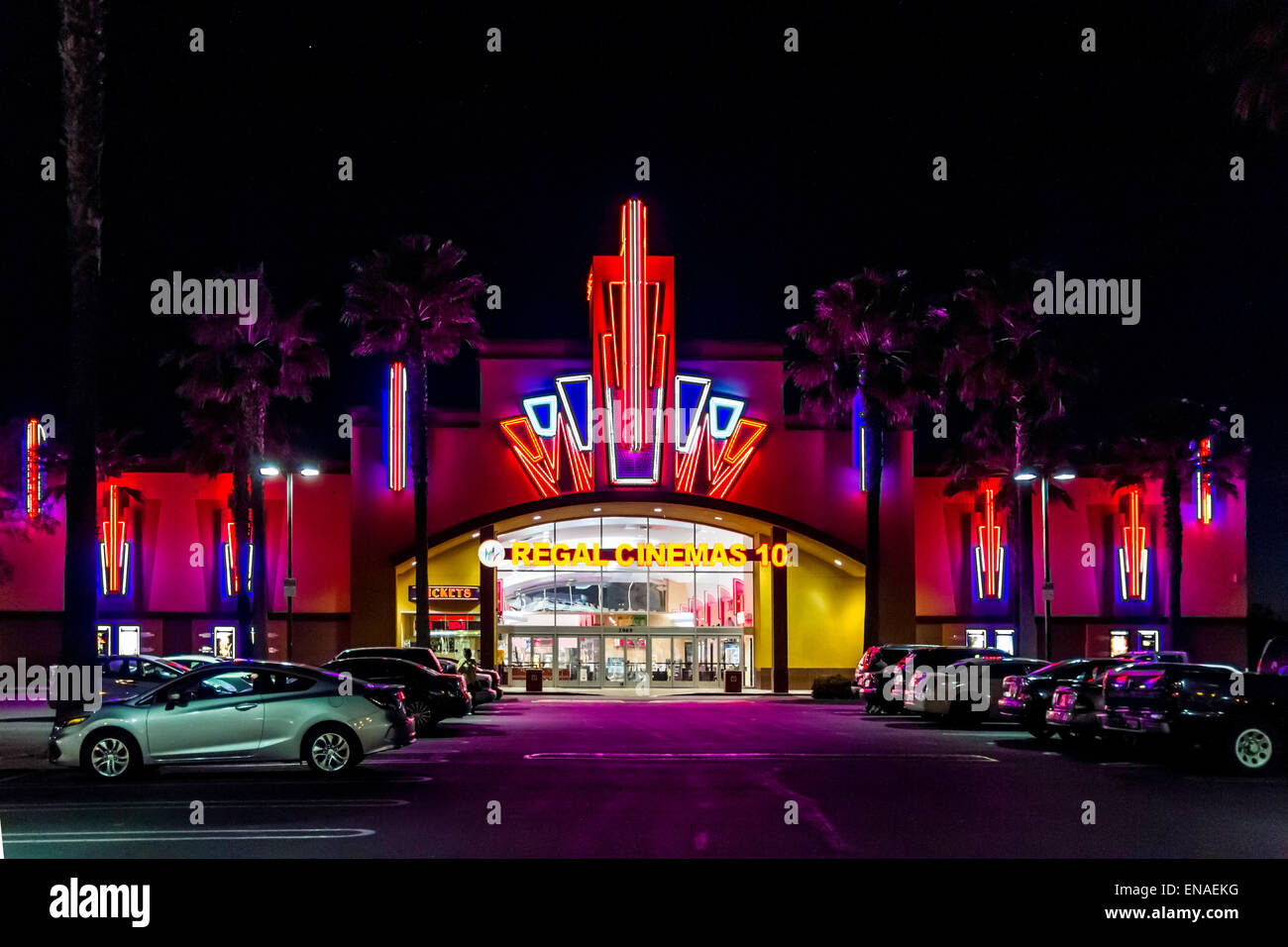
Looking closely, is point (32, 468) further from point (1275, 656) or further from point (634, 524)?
point (1275, 656)

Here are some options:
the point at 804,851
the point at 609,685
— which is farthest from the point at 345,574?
the point at 804,851

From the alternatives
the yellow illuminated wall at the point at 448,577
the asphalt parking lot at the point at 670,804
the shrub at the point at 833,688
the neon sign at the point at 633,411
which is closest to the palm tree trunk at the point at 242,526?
the yellow illuminated wall at the point at 448,577

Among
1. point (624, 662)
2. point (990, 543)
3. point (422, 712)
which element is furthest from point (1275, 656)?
point (624, 662)

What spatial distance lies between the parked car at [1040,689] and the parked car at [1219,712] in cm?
403

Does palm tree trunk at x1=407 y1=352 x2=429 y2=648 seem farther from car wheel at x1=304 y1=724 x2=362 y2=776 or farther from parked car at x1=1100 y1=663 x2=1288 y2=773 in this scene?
parked car at x1=1100 y1=663 x2=1288 y2=773

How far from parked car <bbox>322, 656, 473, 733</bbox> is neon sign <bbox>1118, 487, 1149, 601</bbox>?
1159 inches

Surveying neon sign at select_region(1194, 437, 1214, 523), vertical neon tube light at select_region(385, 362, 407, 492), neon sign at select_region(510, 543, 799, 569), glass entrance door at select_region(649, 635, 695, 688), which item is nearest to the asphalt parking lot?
vertical neon tube light at select_region(385, 362, 407, 492)

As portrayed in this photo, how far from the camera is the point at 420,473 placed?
1705 inches

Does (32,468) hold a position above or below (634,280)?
below

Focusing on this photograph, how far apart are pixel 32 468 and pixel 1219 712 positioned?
→ 127 ft

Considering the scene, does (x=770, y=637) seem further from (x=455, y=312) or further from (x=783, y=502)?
(x=455, y=312)

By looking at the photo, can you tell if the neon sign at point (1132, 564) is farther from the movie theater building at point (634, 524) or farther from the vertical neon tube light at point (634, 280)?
the vertical neon tube light at point (634, 280)

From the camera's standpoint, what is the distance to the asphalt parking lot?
12281mm

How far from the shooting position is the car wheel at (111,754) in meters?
17.9
